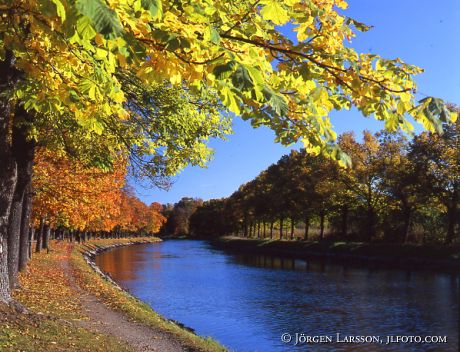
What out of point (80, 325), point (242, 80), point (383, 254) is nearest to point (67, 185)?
point (80, 325)

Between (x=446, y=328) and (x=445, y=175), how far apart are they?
3027cm

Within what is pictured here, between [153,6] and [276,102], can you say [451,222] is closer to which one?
[276,102]

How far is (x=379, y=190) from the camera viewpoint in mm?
55219

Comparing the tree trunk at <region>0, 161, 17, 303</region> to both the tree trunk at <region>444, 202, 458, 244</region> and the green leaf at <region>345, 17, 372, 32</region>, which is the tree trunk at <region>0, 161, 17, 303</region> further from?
the tree trunk at <region>444, 202, 458, 244</region>

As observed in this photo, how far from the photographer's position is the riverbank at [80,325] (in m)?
9.64

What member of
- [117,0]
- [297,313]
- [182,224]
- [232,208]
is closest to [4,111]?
[117,0]

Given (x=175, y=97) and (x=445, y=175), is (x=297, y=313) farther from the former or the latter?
(x=445, y=175)

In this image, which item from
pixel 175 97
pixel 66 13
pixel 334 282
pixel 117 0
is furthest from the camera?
pixel 334 282

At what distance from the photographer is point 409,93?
5.00 m

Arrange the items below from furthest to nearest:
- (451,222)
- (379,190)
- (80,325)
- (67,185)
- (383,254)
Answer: (379,190)
(383,254)
(451,222)
(67,185)
(80,325)

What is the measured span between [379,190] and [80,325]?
1891 inches

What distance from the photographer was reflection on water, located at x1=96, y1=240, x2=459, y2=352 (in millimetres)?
18297

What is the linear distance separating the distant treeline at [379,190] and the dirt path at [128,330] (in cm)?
3680

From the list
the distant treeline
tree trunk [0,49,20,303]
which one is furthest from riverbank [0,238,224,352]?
the distant treeline
